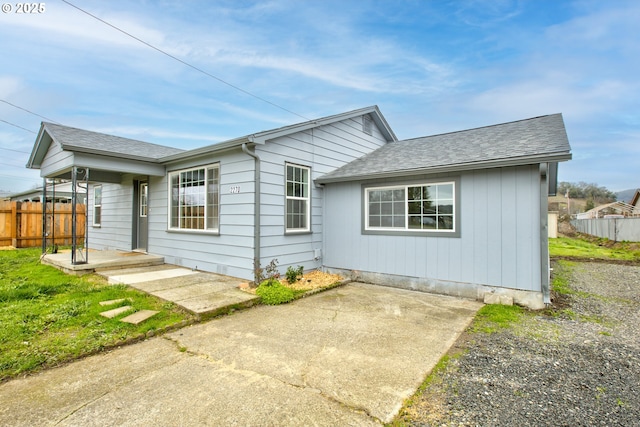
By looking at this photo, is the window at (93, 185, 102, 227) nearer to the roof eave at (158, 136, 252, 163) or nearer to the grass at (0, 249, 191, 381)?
the roof eave at (158, 136, 252, 163)

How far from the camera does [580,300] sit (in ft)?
18.5

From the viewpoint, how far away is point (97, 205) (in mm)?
11758

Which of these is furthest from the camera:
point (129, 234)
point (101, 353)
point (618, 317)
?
point (129, 234)

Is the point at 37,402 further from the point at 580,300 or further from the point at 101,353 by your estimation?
the point at 580,300

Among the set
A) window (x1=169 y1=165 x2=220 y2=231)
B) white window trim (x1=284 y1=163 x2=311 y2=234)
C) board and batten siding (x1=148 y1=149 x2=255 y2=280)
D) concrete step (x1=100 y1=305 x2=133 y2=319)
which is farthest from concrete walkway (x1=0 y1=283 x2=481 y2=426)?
window (x1=169 y1=165 x2=220 y2=231)

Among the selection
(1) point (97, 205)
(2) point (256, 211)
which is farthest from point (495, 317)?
(1) point (97, 205)

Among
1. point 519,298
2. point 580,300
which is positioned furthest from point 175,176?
point 580,300

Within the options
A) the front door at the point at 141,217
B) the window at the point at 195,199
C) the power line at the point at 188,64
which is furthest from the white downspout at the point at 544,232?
the front door at the point at 141,217

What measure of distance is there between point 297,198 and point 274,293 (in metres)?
2.55

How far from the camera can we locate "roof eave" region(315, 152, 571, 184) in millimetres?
4703

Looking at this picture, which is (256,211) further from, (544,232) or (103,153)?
(544,232)

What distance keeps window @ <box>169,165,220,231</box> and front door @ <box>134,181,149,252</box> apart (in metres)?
1.97

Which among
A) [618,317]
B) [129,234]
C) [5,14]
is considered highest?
[5,14]

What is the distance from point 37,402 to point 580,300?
7959mm
